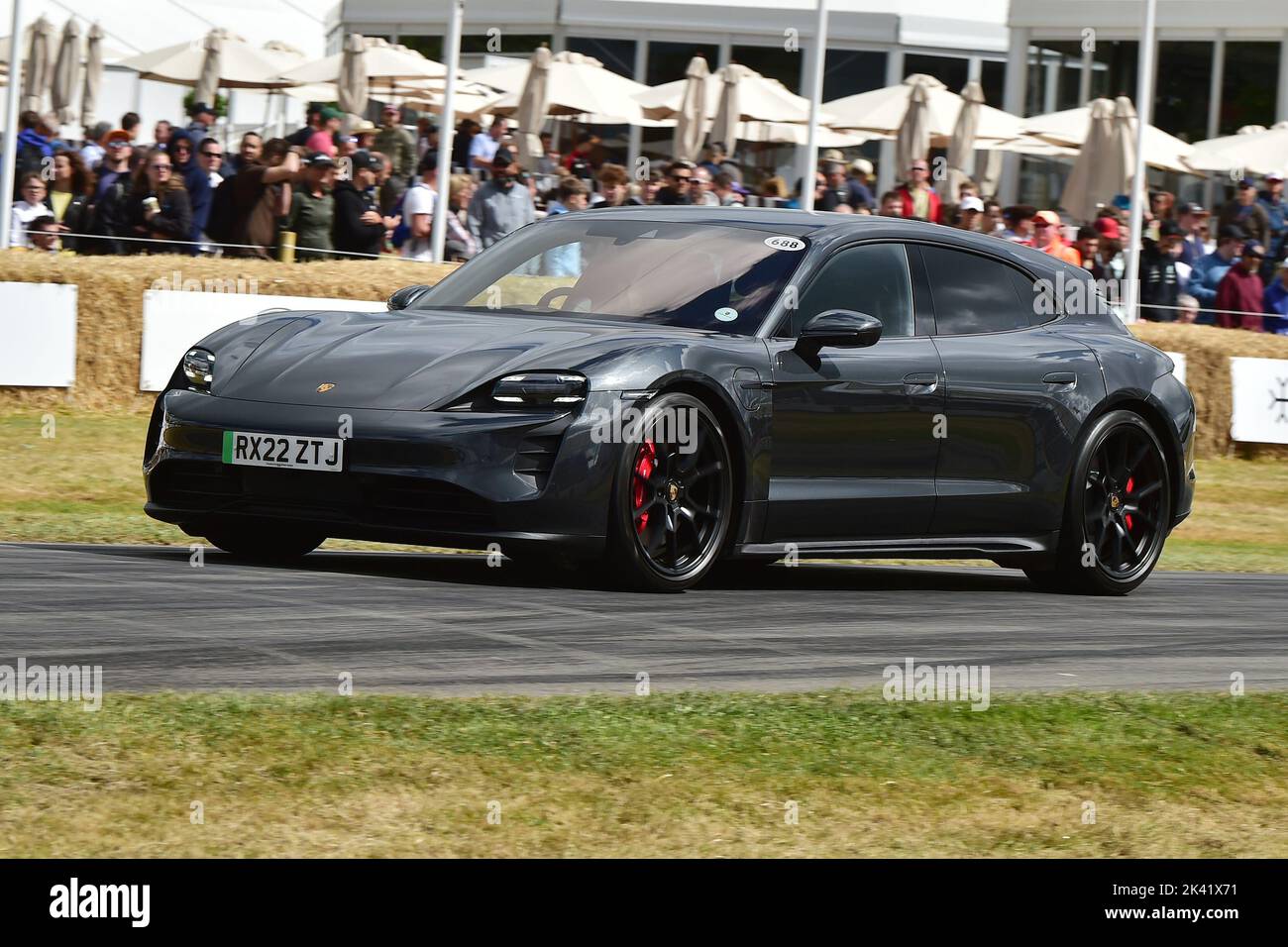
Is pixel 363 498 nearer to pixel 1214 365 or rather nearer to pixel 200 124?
pixel 1214 365

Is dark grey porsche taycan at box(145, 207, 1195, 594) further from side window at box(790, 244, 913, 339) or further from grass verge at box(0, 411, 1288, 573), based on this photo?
grass verge at box(0, 411, 1288, 573)

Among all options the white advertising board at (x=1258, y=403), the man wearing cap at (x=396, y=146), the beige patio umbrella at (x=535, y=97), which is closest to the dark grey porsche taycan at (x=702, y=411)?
the white advertising board at (x=1258, y=403)

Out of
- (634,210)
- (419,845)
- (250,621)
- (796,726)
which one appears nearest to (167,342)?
(634,210)

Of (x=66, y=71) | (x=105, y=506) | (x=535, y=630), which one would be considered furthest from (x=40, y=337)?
(x=66, y=71)

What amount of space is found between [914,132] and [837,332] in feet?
62.8

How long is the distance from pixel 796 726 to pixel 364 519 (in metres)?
2.72

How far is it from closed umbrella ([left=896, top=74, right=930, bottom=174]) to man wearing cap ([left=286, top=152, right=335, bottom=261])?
11184 mm

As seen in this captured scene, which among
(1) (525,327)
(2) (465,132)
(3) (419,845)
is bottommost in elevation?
(3) (419,845)

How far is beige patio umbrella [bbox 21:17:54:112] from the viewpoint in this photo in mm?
28188
